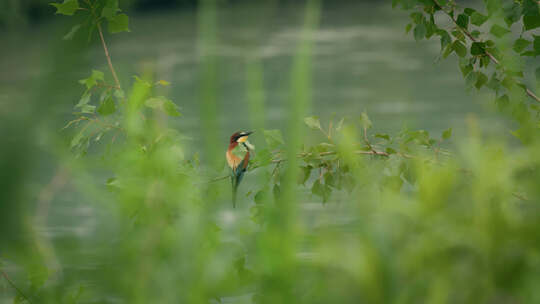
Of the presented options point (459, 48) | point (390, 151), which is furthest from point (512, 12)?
point (390, 151)

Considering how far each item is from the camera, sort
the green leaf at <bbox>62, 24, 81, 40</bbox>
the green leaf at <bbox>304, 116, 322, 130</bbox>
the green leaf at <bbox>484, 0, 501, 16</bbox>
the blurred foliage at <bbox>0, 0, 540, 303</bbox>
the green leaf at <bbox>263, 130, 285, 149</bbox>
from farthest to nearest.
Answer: the green leaf at <bbox>304, 116, 322, 130</bbox>
the green leaf at <bbox>263, 130, 285, 149</bbox>
the green leaf at <bbox>484, 0, 501, 16</bbox>
the blurred foliage at <bbox>0, 0, 540, 303</bbox>
the green leaf at <bbox>62, 24, 81, 40</bbox>

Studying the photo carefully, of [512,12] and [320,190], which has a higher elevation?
[512,12]

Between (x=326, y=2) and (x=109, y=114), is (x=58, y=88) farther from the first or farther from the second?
(x=326, y=2)

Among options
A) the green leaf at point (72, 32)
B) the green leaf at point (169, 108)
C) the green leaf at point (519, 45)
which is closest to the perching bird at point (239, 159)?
the green leaf at point (169, 108)

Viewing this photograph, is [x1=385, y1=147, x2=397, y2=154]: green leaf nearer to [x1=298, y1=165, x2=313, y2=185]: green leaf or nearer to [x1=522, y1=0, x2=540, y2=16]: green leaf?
[x1=298, y1=165, x2=313, y2=185]: green leaf

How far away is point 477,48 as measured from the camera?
46.7 inches

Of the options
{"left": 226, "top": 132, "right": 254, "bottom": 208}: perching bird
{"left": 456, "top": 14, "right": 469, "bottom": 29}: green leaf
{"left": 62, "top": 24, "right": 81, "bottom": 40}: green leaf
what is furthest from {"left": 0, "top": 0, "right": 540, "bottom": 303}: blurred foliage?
{"left": 456, "top": 14, "right": 469, "bottom": 29}: green leaf

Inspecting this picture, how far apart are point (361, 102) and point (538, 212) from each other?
16.6 feet

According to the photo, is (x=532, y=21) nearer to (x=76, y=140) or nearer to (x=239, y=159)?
(x=239, y=159)

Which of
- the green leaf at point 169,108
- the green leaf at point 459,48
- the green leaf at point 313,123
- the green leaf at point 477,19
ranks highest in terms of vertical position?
the green leaf at point 477,19

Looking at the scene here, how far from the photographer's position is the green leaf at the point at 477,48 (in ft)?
3.87

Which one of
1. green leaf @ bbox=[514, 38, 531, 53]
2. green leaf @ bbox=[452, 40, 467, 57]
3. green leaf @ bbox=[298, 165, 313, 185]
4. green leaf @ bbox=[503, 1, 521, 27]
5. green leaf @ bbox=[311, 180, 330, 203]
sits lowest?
green leaf @ bbox=[311, 180, 330, 203]

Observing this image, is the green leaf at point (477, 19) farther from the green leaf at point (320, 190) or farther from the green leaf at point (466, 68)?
the green leaf at point (320, 190)

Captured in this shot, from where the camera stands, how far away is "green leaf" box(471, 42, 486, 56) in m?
1.18
